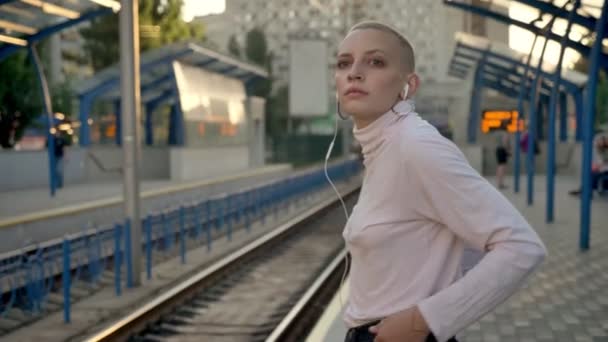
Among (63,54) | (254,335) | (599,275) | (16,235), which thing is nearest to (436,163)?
(254,335)

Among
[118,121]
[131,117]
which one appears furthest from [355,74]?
[118,121]

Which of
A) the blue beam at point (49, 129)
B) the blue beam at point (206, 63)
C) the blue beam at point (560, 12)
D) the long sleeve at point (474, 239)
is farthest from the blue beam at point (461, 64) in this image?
the long sleeve at point (474, 239)

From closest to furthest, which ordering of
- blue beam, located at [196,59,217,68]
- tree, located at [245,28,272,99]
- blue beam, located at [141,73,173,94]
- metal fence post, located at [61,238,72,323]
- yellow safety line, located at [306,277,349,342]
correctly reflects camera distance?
1. yellow safety line, located at [306,277,349,342]
2. metal fence post, located at [61,238,72,323]
3. blue beam, located at [141,73,173,94]
4. blue beam, located at [196,59,217,68]
5. tree, located at [245,28,272,99]

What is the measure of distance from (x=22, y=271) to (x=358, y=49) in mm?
7936

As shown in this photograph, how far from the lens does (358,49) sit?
221 centimetres

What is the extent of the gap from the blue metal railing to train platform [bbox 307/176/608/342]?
3.03 m

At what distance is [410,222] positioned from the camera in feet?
6.95

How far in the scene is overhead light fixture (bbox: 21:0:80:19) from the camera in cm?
1552

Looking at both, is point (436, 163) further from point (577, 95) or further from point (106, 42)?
point (106, 42)

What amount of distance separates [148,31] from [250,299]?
32198mm

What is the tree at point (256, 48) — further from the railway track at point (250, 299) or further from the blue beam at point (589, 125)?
the blue beam at point (589, 125)

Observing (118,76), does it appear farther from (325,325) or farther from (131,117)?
(325,325)

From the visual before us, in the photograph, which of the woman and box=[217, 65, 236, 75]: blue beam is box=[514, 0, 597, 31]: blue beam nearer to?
the woman

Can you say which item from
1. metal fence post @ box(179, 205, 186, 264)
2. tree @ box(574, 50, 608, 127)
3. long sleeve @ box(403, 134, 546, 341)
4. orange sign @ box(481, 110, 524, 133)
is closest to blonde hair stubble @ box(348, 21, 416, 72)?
long sleeve @ box(403, 134, 546, 341)
